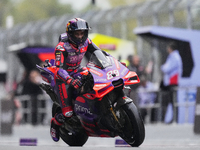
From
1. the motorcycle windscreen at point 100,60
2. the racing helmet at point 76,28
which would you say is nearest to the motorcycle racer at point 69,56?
the racing helmet at point 76,28

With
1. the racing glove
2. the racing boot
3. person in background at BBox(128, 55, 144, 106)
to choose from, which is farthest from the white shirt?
the racing glove

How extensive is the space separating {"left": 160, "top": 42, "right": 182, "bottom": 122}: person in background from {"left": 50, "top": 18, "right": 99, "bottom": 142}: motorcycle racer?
6440mm

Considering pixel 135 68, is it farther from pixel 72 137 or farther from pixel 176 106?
pixel 72 137

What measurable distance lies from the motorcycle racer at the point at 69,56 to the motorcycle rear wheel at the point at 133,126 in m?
0.91

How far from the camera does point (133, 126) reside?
7594 millimetres

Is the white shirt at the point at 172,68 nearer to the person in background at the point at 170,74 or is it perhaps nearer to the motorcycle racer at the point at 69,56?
the person in background at the point at 170,74

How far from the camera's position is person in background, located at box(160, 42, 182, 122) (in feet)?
48.8

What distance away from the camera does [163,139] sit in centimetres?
1137

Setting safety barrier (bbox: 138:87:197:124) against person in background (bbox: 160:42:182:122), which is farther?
person in background (bbox: 160:42:182:122)

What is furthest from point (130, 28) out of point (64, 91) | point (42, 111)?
point (64, 91)

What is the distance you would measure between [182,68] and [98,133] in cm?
840

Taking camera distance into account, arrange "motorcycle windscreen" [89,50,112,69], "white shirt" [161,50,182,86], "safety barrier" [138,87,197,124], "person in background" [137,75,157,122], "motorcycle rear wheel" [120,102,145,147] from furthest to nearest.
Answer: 1. "person in background" [137,75,157,122]
2. "white shirt" [161,50,182,86]
3. "safety barrier" [138,87,197,124]
4. "motorcycle windscreen" [89,50,112,69]
5. "motorcycle rear wheel" [120,102,145,147]

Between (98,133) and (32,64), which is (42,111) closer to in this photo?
(32,64)

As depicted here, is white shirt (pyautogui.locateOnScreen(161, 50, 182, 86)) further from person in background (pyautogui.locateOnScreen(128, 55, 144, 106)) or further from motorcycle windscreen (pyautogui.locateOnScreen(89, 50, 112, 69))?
motorcycle windscreen (pyautogui.locateOnScreen(89, 50, 112, 69))
